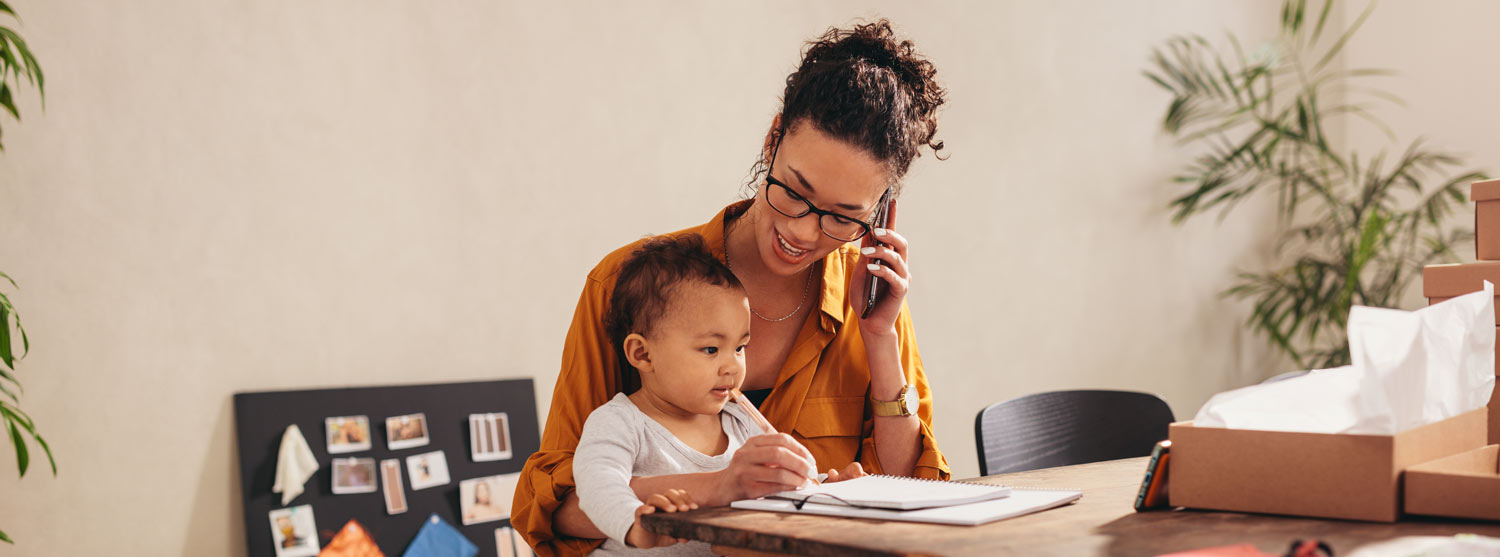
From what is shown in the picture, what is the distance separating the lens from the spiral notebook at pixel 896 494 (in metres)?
1.19

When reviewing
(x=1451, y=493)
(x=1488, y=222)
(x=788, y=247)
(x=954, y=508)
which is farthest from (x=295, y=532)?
(x=1488, y=222)

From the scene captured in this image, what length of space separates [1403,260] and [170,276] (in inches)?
187

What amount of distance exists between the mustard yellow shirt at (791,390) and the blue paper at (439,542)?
3.81ft

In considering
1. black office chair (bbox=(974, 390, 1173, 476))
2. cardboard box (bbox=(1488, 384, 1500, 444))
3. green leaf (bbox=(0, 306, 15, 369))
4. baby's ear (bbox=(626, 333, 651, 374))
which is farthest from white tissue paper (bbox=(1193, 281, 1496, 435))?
green leaf (bbox=(0, 306, 15, 369))

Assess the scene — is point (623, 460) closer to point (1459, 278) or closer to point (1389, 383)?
point (1389, 383)

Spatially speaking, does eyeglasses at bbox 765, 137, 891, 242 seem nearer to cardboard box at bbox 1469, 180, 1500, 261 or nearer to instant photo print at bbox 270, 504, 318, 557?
cardboard box at bbox 1469, 180, 1500, 261

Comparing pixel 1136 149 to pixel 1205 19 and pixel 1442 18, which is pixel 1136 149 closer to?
pixel 1205 19

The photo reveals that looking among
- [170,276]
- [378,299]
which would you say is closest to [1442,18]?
[378,299]

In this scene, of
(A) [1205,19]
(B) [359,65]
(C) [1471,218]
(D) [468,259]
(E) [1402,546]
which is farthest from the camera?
(A) [1205,19]

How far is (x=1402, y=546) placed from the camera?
98cm

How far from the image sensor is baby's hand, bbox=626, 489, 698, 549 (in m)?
1.25

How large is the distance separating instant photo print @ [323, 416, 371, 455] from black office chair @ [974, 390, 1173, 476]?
1.51 metres

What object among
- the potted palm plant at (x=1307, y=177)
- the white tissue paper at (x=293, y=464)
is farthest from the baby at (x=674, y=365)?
the potted palm plant at (x=1307, y=177)

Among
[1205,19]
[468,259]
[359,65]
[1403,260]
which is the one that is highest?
[1205,19]
